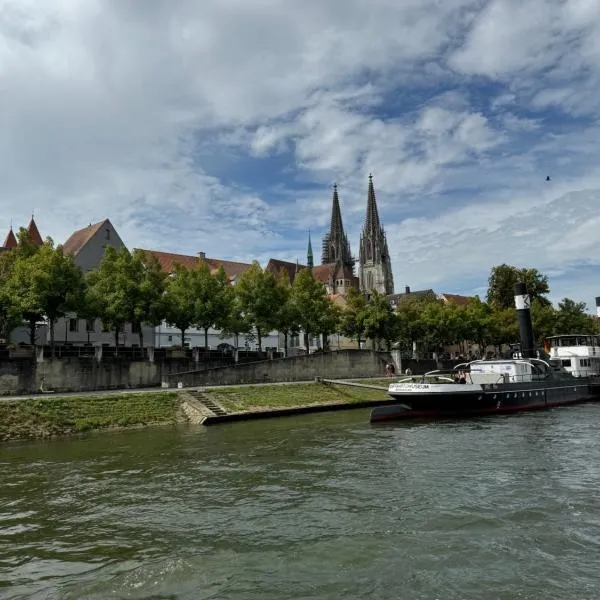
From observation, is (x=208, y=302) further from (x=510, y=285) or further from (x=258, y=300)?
(x=510, y=285)

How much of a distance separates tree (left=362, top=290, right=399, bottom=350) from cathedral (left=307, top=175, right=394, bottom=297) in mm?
75587

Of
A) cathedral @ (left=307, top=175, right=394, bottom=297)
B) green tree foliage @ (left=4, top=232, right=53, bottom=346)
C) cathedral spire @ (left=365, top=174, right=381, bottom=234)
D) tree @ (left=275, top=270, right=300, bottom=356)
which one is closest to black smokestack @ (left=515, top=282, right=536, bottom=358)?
tree @ (left=275, top=270, right=300, bottom=356)

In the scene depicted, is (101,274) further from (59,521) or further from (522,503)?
(522,503)

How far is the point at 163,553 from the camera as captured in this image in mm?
11297

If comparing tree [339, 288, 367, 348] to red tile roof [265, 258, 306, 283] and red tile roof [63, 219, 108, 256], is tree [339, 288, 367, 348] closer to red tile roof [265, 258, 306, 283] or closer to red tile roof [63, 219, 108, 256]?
red tile roof [63, 219, 108, 256]

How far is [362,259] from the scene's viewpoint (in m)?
169

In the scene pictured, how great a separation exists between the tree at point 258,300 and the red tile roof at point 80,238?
1998cm

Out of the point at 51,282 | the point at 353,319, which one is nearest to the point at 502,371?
the point at 353,319

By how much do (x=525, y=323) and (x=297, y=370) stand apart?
71.2 feet

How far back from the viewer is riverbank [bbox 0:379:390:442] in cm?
2955

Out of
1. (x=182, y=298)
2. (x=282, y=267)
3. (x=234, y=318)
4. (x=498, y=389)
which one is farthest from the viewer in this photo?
(x=282, y=267)

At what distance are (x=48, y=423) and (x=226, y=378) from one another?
776 inches

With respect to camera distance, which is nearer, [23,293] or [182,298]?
[23,293]

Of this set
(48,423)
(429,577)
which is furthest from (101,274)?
(429,577)
